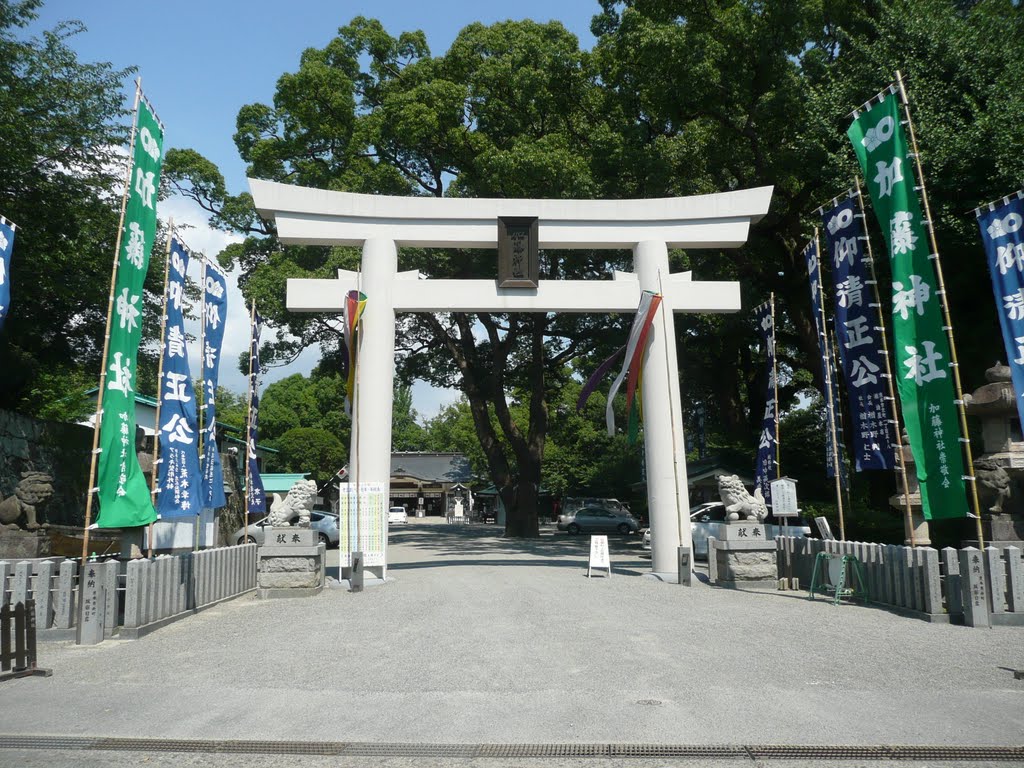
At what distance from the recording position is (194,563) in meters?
10.4

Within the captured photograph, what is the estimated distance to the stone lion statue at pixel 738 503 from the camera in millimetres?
12766

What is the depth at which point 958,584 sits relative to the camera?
885 centimetres

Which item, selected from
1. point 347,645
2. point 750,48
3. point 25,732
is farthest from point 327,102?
point 25,732

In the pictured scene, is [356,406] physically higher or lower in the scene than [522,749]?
higher

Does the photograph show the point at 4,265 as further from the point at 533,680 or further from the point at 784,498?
the point at 784,498

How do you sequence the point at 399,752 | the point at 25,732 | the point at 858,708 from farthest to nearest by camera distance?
the point at 858,708 < the point at 25,732 < the point at 399,752

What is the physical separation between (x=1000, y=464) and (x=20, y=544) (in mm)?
15480

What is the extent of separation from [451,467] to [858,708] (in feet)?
A: 169

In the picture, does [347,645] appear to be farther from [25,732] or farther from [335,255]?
[335,255]

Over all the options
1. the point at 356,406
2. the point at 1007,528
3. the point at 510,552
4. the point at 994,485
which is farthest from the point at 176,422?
the point at 1007,528

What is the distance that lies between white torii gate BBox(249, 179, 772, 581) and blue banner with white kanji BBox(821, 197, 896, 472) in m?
3.56

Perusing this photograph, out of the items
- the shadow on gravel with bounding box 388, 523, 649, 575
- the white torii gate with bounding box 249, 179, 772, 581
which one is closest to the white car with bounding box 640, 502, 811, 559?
the shadow on gravel with bounding box 388, 523, 649, 575

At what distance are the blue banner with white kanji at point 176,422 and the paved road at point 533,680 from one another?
155 centimetres

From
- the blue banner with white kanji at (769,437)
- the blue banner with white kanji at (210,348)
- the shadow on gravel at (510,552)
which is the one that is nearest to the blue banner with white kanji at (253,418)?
the blue banner with white kanji at (210,348)
